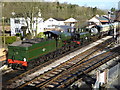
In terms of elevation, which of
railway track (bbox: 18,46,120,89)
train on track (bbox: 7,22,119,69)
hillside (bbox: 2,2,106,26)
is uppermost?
hillside (bbox: 2,2,106,26)

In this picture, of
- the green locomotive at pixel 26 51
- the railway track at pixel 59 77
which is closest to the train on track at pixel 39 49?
the green locomotive at pixel 26 51

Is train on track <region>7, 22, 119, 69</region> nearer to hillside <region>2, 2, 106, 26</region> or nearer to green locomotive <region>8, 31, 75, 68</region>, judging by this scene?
green locomotive <region>8, 31, 75, 68</region>

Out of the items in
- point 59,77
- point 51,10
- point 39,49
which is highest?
point 51,10

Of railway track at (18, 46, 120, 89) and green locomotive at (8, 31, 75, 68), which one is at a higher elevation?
green locomotive at (8, 31, 75, 68)

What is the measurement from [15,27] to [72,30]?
743 inches

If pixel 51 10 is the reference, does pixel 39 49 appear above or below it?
below

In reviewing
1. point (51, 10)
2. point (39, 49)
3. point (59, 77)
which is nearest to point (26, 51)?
point (39, 49)

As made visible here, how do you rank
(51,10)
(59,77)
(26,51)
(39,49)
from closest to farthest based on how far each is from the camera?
(59,77), (26,51), (39,49), (51,10)

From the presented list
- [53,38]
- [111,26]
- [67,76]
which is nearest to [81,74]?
[67,76]

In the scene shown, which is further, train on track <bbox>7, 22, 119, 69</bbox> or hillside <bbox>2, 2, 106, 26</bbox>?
hillside <bbox>2, 2, 106, 26</bbox>

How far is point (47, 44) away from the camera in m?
15.6

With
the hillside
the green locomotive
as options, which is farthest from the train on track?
the hillside

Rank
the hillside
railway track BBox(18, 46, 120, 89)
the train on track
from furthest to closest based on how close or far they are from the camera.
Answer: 1. the hillside
2. the train on track
3. railway track BBox(18, 46, 120, 89)

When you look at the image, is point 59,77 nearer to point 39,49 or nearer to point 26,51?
point 26,51
